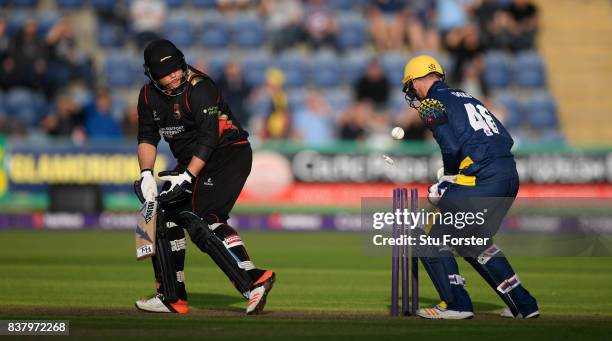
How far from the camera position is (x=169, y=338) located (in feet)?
25.5

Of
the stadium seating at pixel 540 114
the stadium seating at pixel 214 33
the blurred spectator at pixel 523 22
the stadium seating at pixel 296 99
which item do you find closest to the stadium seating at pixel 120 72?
the stadium seating at pixel 214 33

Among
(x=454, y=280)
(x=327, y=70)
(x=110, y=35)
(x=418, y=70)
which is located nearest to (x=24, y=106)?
(x=110, y=35)

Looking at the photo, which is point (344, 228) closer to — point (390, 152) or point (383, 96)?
point (390, 152)

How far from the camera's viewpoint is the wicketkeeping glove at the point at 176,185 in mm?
9273

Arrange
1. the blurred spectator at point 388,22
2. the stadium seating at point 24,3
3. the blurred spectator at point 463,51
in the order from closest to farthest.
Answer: the blurred spectator at point 463,51 < the blurred spectator at point 388,22 < the stadium seating at point 24,3

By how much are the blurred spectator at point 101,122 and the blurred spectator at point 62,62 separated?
158 centimetres

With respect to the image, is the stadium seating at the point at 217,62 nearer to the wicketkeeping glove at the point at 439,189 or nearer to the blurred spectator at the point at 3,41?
the blurred spectator at the point at 3,41

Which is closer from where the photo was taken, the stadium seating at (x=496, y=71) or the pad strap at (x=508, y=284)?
the pad strap at (x=508, y=284)

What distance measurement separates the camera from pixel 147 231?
30.7ft

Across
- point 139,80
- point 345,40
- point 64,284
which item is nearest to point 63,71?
point 139,80

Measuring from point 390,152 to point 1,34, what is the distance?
27.1 ft

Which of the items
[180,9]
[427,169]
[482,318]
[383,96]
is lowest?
[482,318]

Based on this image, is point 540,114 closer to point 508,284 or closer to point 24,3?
point 24,3

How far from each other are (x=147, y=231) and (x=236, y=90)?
41.5 feet
